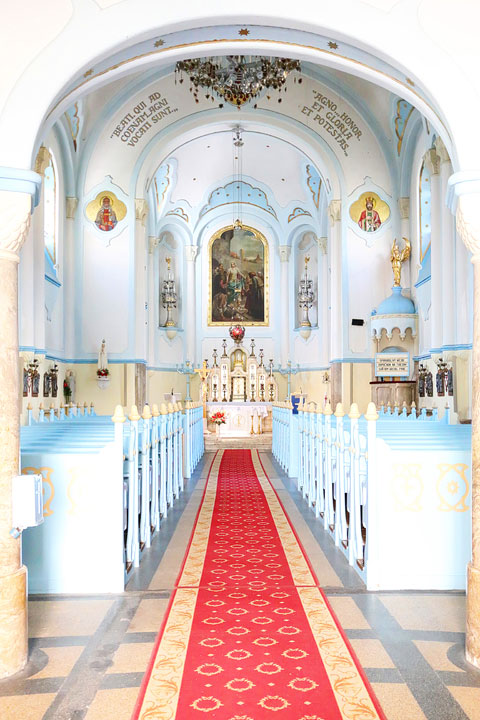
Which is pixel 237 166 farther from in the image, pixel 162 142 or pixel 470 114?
pixel 470 114

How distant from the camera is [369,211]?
15352 millimetres

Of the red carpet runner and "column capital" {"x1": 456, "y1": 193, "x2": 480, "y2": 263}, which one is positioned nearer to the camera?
the red carpet runner

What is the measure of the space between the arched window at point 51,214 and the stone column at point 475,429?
11.5 meters

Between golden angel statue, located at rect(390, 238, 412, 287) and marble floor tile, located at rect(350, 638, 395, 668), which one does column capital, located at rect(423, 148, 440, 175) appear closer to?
golden angel statue, located at rect(390, 238, 412, 287)

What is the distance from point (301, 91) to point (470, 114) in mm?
12678

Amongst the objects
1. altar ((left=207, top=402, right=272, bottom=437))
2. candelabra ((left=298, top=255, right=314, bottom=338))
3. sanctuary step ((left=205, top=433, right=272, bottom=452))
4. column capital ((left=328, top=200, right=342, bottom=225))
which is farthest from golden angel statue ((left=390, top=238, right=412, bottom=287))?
candelabra ((left=298, top=255, right=314, bottom=338))

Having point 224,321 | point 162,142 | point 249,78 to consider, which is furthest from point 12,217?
point 224,321

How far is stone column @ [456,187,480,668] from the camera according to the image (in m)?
3.36

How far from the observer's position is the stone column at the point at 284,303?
2209 cm

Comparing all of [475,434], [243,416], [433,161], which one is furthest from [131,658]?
[243,416]

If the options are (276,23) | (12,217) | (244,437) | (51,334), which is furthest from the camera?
(244,437)

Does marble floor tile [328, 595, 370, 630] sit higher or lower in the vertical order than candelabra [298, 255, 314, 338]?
lower

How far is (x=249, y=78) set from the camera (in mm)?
11836

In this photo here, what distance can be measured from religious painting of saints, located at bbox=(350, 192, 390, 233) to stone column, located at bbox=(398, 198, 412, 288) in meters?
0.33
